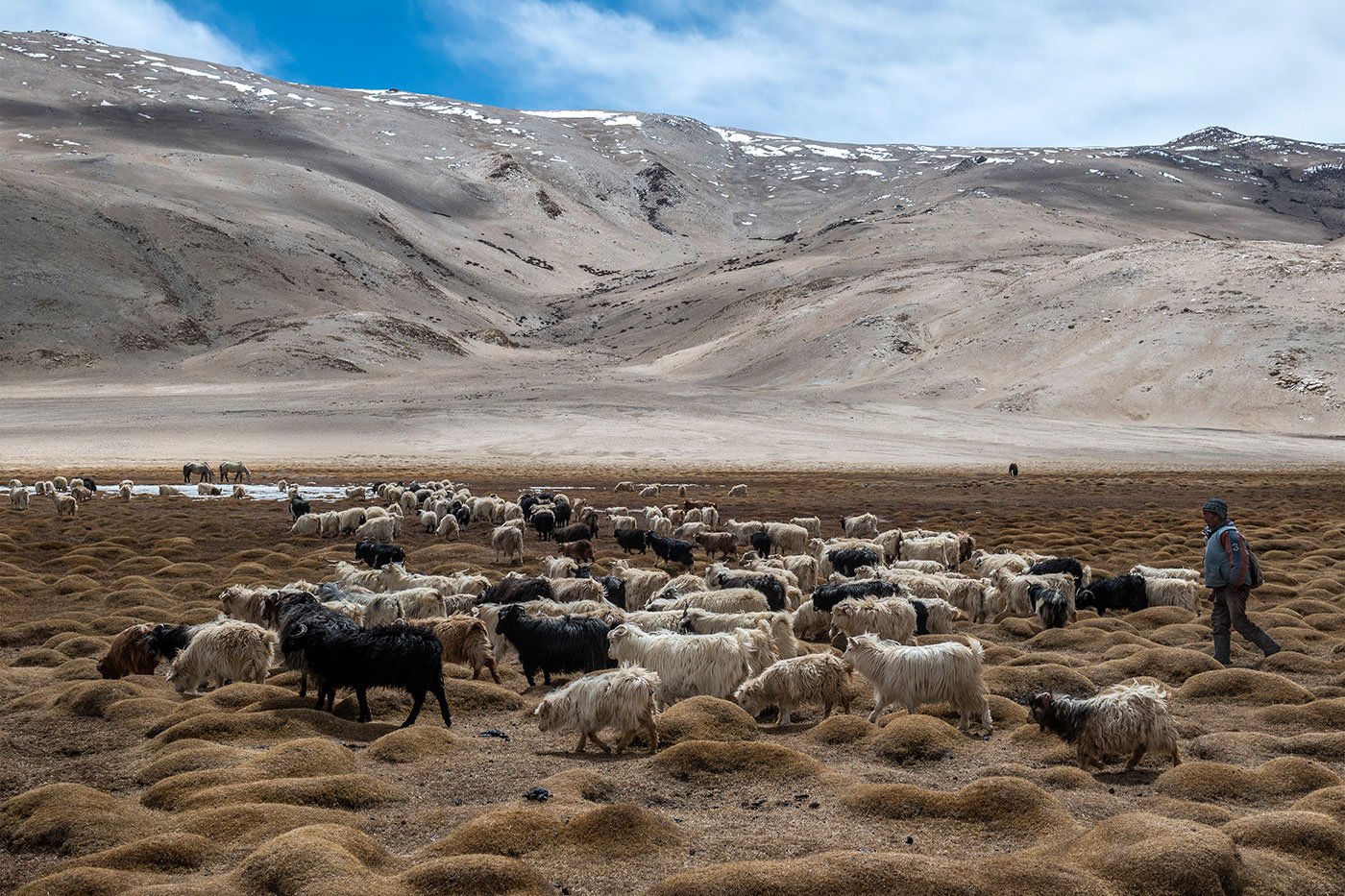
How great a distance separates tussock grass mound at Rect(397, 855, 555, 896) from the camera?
21.2 ft

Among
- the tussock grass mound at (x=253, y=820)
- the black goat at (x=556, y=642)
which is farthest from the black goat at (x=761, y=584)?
the tussock grass mound at (x=253, y=820)

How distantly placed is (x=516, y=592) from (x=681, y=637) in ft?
14.6

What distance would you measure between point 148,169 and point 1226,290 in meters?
159

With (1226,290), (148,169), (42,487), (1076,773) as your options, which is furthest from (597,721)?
(148,169)

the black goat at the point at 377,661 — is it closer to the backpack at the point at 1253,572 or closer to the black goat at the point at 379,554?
the backpack at the point at 1253,572

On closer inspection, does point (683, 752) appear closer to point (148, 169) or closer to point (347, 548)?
point (347, 548)

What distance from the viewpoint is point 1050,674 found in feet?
40.0

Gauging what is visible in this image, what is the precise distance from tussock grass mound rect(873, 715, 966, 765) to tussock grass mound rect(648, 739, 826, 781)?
38.7 inches

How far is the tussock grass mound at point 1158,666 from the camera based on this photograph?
1229 cm

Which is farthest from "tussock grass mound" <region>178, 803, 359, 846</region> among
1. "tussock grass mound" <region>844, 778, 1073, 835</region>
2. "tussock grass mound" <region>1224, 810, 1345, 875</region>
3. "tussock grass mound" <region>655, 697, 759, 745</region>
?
"tussock grass mound" <region>1224, 810, 1345, 875</region>

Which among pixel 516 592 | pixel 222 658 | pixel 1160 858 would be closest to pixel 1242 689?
pixel 1160 858

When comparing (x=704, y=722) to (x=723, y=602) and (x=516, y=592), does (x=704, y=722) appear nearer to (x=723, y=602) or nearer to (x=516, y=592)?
(x=723, y=602)

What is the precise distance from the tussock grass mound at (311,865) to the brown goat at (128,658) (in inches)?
269

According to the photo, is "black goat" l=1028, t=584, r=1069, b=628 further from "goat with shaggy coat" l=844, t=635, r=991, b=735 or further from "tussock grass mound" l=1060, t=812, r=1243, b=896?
"tussock grass mound" l=1060, t=812, r=1243, b=896
